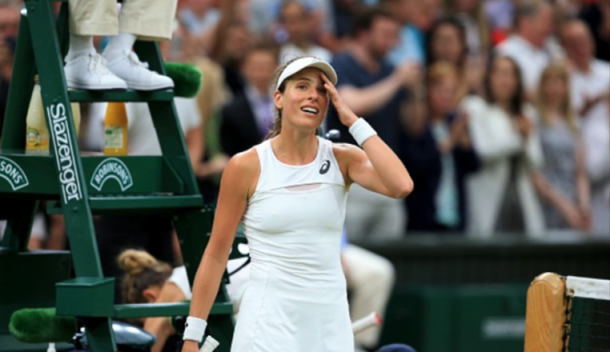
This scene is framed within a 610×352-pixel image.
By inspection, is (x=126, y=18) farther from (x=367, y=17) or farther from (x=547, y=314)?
(x=367, y=17)

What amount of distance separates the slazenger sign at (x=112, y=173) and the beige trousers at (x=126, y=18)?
0.59 meters

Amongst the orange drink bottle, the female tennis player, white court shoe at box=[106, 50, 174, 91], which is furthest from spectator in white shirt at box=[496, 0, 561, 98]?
the female tennis player

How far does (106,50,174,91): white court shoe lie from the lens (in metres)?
5.96

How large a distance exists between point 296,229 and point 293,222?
0.10 ft

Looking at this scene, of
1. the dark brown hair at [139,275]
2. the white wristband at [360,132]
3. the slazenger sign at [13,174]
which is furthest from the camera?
the dark brown hair at [139,275]

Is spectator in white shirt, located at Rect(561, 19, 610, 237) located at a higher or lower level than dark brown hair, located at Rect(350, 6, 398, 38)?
lower

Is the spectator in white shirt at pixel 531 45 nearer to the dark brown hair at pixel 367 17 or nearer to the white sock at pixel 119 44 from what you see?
the dark brown hair at pixel 367 17

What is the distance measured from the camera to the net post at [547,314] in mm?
A: 5688

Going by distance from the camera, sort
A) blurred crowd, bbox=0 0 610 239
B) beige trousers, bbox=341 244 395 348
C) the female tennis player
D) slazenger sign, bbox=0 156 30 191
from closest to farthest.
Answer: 1. the female tennis player
2. slazenger sign, bbox=0 156 30 191
3. beige trousers, bbox=341 244 395 348
4. blurred crowd, bbox=0 0 610 239

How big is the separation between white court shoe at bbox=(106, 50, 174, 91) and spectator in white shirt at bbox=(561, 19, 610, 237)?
7724 millimetres

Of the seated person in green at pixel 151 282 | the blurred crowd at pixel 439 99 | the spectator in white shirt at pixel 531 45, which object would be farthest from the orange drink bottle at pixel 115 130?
the spectator in white shirt at pixel 531 45

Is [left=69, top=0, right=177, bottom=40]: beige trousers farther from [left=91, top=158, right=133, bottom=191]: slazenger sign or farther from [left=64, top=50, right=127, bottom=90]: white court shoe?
[left=91, top=158, right=133, bottom=191]: slazenger sign

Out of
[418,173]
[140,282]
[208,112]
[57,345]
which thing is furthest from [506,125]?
[57,345]

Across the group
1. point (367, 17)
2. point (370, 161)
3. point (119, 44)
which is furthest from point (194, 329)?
point (367, 17)
